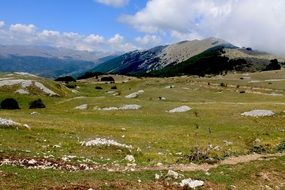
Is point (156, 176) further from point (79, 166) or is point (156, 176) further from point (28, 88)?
point (28, 88)

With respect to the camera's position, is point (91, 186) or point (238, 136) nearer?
point (91, 186)

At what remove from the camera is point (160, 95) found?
113m

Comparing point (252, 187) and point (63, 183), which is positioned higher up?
point (63, 183)

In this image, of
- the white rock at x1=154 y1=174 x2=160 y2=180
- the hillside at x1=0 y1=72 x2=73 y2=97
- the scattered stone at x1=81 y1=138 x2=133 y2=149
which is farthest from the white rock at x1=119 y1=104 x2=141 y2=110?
the white rock at x1=154 y1=174 x2=160 y2=180

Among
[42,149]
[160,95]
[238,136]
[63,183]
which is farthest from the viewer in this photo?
[160,95]

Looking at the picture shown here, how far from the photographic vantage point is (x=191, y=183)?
30.0m

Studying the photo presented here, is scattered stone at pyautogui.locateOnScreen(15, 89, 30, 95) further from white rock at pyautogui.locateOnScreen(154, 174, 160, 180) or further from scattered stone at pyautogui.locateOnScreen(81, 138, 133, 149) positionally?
white rock at pyautogui.locateOnScreen(154, 174, 160, 180)

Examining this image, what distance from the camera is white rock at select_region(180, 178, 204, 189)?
97.4ft

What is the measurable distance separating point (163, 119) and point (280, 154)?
26.8 metres

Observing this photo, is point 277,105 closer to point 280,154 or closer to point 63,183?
point 280,154

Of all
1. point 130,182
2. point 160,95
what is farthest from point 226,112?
point 130,182

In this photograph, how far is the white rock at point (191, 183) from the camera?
1169 inches

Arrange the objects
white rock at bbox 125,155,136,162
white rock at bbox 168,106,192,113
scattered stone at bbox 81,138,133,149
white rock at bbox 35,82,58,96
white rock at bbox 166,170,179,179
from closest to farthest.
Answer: white rock at bbox 166,170,179,179 → white rock at bbox 125,155,136,162 → scattered stone at bbox 81,138,133,149 → white rock at bbox 168,106,192,113 → white rock at bbox 35,82,58,96

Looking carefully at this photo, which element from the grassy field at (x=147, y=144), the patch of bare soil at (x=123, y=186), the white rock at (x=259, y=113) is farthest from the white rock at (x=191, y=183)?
the white rock at (x=259, y=113)
